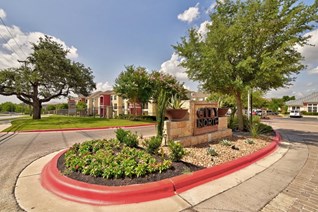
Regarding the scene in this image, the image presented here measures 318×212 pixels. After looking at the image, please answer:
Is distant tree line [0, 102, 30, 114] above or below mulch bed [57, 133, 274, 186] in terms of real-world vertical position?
above

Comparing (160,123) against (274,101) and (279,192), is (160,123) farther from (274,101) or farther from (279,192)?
(274,101)

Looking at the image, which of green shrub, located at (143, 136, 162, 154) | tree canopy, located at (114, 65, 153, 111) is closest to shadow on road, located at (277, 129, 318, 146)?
green shrub, located at (143, 136, 162, 154)

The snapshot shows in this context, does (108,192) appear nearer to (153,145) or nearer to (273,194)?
(153,145)

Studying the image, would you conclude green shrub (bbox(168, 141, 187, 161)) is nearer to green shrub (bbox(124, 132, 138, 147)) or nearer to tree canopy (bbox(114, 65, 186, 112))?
green shrub (bbox(124, 132, 138, 147))

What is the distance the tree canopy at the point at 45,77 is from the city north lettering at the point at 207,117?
1990 centimetres

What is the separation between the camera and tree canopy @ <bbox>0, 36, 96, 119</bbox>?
2016 centimetres

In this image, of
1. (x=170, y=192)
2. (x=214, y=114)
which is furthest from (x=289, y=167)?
(x=170, y=192)

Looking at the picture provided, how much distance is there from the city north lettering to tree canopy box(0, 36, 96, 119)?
783 inches

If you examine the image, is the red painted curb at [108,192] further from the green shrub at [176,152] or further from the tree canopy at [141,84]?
the tree canopy at [141,84]

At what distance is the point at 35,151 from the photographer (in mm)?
6898

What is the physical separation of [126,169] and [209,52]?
7333 mm

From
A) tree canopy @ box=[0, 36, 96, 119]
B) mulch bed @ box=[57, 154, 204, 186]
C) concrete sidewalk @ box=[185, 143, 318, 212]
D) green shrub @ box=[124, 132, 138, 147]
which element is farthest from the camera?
Result: tree canopy @ box=[0, 36, 96, 119]

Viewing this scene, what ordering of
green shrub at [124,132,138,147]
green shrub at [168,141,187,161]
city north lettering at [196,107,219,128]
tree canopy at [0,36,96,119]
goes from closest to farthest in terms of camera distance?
green shrub at [168,141,187,161], green shrub at [124,132,138,147], city north lettering at [196,107,219,128], tree canopy at [0,36,96,119]

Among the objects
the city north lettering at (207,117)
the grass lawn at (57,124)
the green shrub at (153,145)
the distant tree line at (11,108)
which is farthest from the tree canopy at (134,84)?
the distant tree line at (11,108)
